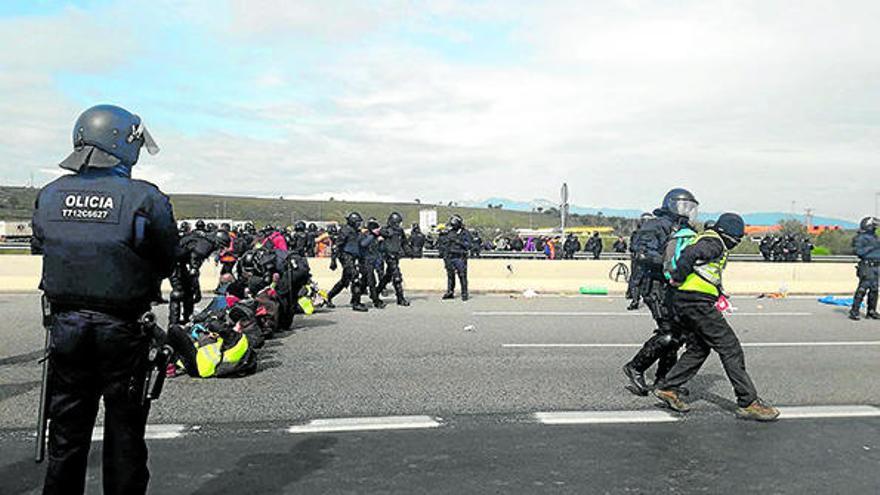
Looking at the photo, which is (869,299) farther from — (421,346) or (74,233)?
(74,233)

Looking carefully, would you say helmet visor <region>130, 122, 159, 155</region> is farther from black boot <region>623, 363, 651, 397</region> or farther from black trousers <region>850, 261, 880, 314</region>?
black trousers <region>850, 261, 880, 314</region>

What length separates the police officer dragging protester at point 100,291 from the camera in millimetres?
3273

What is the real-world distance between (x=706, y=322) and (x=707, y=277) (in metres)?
0.37

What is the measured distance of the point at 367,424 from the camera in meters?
5.89

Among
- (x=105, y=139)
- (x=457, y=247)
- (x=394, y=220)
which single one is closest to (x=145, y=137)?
(x=105, y=139)

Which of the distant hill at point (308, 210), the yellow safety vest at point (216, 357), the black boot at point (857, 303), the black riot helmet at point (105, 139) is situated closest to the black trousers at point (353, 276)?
the yellow safety vest at point (216, 357)

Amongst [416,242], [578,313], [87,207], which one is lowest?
[578,313]

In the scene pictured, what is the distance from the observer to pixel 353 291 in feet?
46.2

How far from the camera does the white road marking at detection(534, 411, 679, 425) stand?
20.0 ft

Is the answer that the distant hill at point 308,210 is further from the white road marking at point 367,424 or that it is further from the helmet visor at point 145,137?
the helmet visor at point 145,137

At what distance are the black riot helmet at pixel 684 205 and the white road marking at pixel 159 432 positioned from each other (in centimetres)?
451

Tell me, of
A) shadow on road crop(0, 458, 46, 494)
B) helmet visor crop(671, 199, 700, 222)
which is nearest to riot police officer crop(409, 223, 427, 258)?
helmet visor crop(671, 199, 700, 222)

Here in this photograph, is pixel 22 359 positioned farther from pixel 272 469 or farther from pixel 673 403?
pixel 673 403

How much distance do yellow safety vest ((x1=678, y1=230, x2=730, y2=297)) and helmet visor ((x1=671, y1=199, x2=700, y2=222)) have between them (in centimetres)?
42
